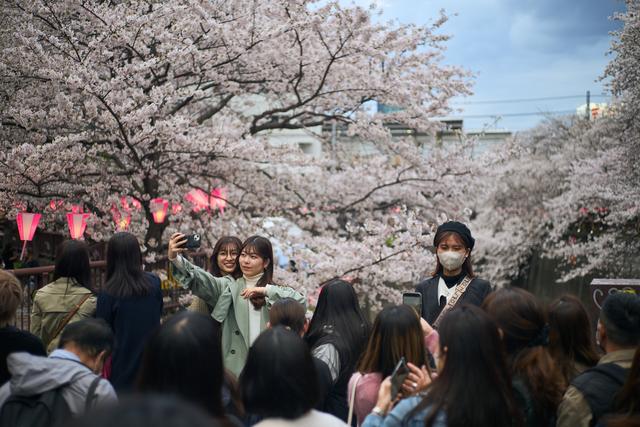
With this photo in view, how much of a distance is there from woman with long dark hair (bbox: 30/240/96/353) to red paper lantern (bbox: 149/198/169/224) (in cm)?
459

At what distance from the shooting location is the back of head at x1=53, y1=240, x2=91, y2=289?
13.9 ft

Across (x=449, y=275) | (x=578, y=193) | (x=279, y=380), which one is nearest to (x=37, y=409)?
(x=279, y=380)

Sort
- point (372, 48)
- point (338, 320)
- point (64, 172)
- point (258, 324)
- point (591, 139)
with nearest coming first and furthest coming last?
point (338, 320), point (258, 324), point (64, 172), point (372, 48), point (591, 139)

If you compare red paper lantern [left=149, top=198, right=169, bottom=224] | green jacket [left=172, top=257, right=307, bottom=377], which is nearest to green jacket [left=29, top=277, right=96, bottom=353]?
green jacket [left=172, top=257, right=307, bottom=377]

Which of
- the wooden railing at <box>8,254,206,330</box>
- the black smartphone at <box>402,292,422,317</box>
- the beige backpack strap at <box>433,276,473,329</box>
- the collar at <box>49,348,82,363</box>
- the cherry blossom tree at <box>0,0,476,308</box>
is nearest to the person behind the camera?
the collar at <box>49,348,82,363</box>

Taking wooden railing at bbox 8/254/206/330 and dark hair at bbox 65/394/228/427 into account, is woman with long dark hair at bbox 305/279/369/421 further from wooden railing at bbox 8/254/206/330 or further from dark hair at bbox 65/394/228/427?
dark hair at bbox 65/394/228/427

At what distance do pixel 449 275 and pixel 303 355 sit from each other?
2.46 m

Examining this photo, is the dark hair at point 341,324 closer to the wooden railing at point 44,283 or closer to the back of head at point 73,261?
the back of head at point 73,261

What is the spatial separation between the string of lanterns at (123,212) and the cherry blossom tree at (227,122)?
0.19 feet

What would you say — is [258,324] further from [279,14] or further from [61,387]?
[279,14]

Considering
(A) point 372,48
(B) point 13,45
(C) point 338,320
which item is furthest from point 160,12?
(C) point 338,320

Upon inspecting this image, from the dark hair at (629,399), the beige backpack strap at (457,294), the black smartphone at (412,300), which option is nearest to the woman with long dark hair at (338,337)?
the black smartphone at (412,300)

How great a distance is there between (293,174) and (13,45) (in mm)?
4912

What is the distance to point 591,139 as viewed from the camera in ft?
59.7
